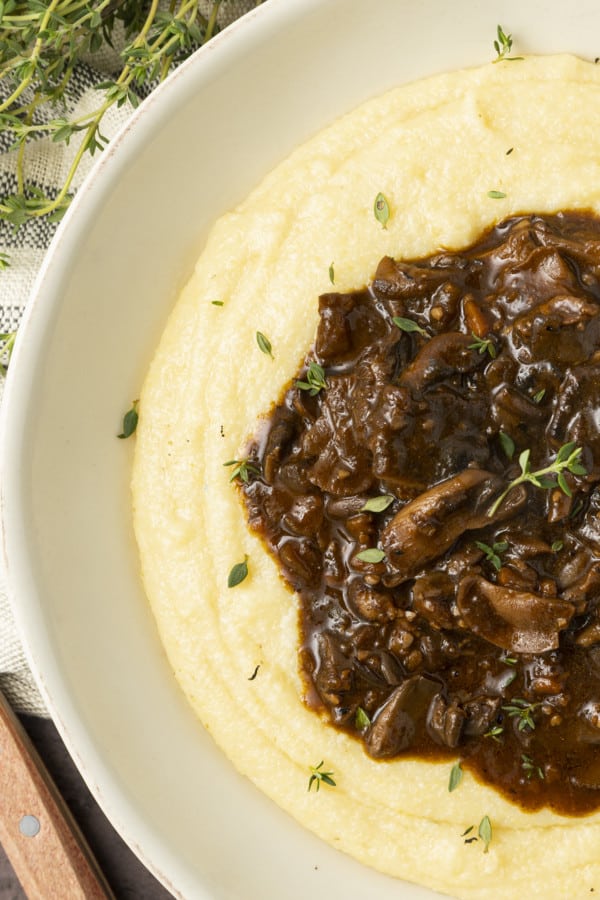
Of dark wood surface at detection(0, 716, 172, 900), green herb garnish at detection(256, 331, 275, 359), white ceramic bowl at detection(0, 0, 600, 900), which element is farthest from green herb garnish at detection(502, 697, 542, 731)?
dark wood surface at detection(0, 716, 172, 900)

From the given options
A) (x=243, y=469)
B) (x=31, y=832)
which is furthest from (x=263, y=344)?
(x=31, y=832)

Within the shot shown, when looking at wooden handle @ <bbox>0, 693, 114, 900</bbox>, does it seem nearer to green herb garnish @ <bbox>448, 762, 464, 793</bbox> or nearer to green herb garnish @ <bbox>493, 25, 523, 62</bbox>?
green herb garnish @ <bbox>448, 762, 464, 793</bbox>

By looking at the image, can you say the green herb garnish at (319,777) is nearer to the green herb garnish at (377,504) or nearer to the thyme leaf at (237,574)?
the thyme leaf at (237,574)

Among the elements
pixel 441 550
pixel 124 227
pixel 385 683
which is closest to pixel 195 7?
pixel 124 227

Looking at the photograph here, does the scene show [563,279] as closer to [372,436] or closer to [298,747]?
[372,436]

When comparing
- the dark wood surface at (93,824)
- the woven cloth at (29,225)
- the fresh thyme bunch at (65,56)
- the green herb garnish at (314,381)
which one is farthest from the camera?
the dark wood surface at (93,824)

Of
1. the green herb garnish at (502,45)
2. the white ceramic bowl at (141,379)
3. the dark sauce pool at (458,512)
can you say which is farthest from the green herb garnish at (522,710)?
the green herb garnish at (502,45)

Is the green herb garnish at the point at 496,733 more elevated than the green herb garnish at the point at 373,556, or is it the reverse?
the green herb garnish at the point at 373,556
